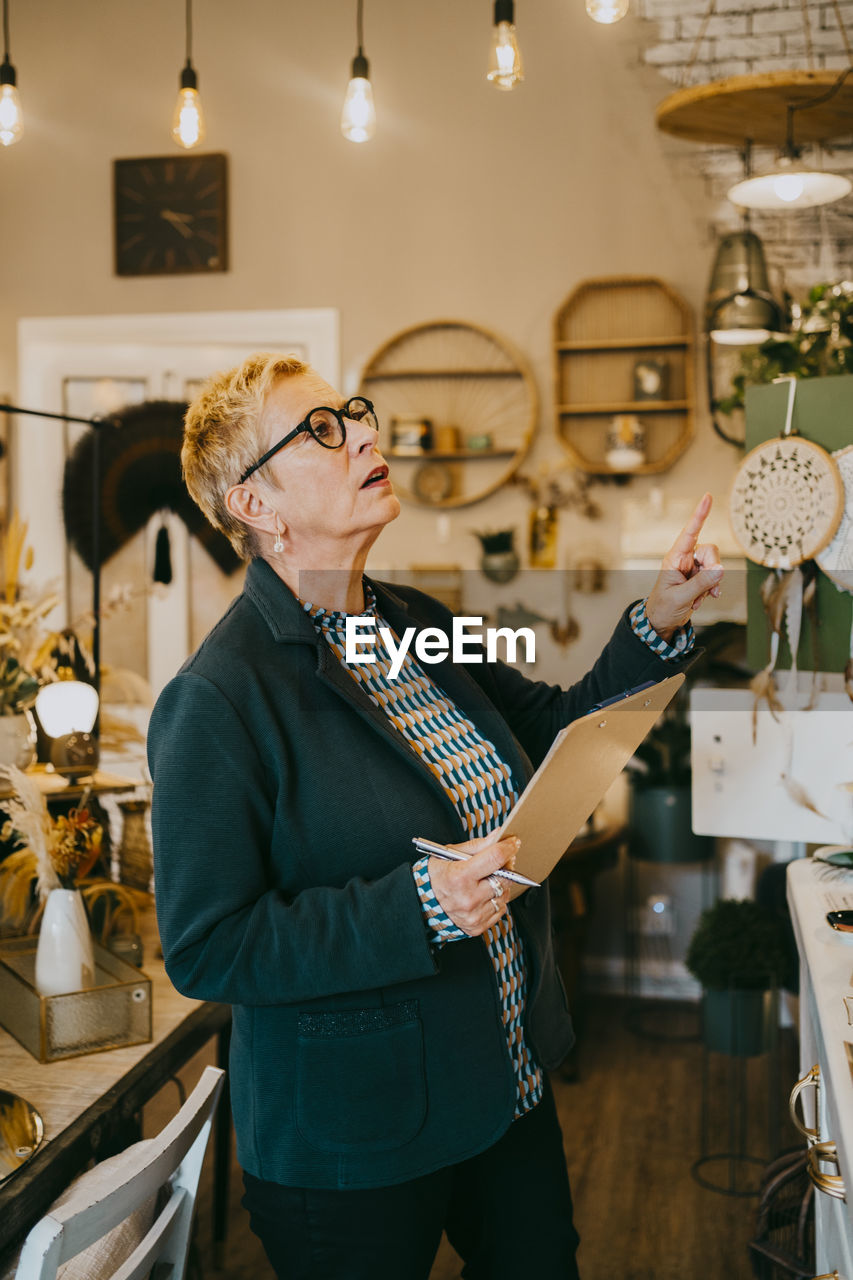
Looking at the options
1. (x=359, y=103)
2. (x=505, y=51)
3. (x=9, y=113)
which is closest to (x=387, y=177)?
(x=359, y=103)

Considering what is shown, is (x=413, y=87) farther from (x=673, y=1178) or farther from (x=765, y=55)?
(x=673, y=1178)

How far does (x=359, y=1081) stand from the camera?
1242 mm

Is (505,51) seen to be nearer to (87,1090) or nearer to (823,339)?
(823,339)

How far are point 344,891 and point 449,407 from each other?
2.99m

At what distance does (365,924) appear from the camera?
1189mm

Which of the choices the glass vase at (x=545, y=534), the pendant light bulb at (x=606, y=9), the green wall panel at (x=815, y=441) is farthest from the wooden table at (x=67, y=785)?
the glass vase at (x=545, y=534)

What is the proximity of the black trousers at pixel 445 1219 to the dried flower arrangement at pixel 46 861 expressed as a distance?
0.80 m

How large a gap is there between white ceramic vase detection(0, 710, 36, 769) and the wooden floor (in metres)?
0.71

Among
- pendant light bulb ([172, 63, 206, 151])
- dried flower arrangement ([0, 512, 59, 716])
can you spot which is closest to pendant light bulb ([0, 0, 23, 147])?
pendant light bulb ([172, 63, 206, 151])

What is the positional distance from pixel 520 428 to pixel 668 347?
1.86 feet

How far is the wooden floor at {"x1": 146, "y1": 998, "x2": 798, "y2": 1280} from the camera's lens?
238 cm

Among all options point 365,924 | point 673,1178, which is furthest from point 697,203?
point 365,924

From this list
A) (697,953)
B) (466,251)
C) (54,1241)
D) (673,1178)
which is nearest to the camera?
(54,1241)

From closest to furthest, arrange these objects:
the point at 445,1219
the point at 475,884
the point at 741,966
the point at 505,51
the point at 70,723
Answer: the point at 475,884, the point at 445,1219, the point at 505,51, the point at 70,723, the point at 741,966
